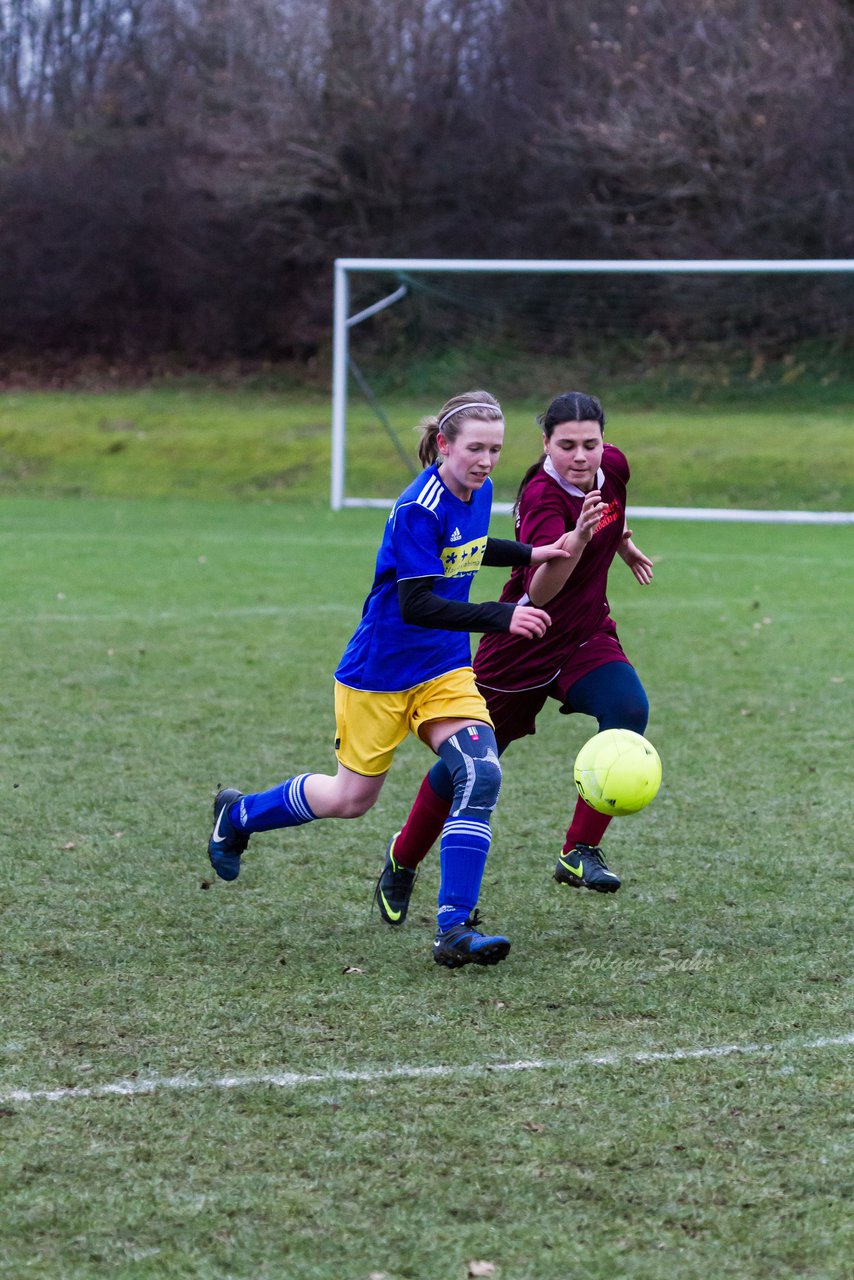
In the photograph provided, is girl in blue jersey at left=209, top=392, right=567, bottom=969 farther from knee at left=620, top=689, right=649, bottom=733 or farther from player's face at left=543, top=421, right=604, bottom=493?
knee at left=620, top=689, right=649, bottom=733

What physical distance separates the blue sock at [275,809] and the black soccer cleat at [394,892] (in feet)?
1.01

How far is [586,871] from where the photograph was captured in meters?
5.25

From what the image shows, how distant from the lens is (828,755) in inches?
295

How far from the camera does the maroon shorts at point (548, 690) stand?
17.8 ft

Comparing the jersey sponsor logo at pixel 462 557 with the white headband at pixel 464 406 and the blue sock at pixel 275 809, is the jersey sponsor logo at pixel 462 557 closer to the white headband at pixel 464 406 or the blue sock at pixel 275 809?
the white headband at pixel 464 406

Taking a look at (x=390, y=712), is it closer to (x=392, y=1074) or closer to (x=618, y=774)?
(x=618, y=774)

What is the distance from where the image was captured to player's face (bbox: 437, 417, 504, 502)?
4520 millimetres

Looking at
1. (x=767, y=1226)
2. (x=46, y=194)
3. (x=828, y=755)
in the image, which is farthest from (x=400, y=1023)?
(x=46, y=194)

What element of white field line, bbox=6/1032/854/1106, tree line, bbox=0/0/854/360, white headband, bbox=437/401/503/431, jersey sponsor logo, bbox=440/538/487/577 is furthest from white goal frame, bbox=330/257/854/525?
white field line, bbox=6/1032/854/1106

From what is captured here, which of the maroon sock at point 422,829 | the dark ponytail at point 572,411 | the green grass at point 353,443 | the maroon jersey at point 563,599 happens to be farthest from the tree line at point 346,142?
the maroon sock at point 422,829

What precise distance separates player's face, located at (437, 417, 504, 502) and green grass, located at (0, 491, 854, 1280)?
1410 mm

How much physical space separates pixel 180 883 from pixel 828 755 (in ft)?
11.4

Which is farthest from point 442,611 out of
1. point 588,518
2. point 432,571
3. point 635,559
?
point 635,559

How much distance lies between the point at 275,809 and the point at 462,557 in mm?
1010
